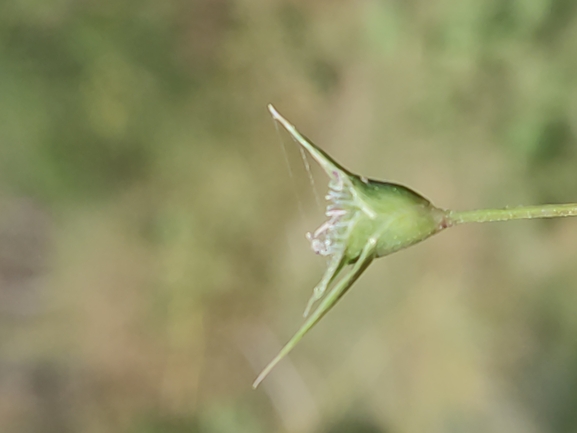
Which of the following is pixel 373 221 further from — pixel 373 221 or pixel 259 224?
pixel 259 224

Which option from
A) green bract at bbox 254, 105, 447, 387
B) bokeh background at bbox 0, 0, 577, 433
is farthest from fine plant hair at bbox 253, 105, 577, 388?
bokeh background at bbox 0, 0, 577, 433

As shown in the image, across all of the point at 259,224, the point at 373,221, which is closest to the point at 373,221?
the point at 373,221

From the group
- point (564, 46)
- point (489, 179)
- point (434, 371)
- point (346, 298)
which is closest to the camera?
point (564, 46)

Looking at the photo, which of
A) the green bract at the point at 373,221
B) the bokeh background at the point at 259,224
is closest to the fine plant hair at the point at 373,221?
the green bract at the point at 373,221

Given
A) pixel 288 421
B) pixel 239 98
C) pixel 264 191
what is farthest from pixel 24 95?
pixel 288 421

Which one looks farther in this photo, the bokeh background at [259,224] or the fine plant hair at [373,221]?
the bokeh background at [259,224]

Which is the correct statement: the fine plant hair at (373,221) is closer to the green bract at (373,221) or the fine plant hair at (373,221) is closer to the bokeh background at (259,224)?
the green bract at (373,221)

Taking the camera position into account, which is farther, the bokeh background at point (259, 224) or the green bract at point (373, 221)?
the bokeh background at point (259, 224)

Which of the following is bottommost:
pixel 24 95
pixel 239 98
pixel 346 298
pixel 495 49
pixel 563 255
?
pixel 24 95

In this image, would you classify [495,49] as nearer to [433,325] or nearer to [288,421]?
[433,325]
